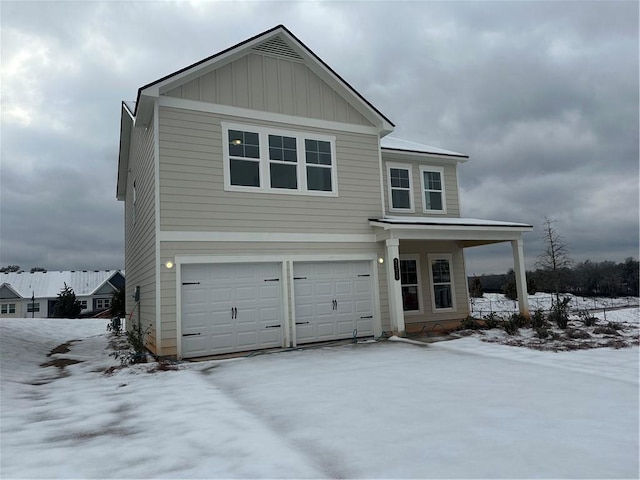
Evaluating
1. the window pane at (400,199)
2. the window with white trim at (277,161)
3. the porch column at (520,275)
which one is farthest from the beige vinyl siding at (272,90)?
the porch column at (520,275)

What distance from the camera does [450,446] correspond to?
373 cm

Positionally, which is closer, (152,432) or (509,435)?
(509,435)

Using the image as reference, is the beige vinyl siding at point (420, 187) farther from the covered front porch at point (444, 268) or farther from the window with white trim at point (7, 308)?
the window with white trim at point (7, 308)

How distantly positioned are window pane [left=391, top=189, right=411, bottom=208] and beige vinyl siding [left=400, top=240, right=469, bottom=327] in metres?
1.20

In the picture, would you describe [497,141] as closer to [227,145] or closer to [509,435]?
[227,145]

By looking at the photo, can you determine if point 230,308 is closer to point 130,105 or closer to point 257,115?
point 257,115

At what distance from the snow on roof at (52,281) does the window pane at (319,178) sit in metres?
47.7

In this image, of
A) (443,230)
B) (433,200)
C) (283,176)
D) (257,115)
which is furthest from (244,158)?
(433,200)

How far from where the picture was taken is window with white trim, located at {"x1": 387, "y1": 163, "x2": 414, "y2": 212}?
45.1ft

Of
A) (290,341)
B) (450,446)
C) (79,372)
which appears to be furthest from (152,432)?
(290,341)

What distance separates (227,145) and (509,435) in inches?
330

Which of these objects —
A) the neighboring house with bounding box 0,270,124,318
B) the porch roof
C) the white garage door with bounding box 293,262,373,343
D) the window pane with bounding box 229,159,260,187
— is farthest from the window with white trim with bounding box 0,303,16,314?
the porch roof

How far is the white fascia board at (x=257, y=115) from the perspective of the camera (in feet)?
31.8

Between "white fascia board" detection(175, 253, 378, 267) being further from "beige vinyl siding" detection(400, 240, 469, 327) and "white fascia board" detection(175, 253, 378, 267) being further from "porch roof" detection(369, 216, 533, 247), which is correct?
"beige vinyl siding" detection(400, 240, 469, 327)
